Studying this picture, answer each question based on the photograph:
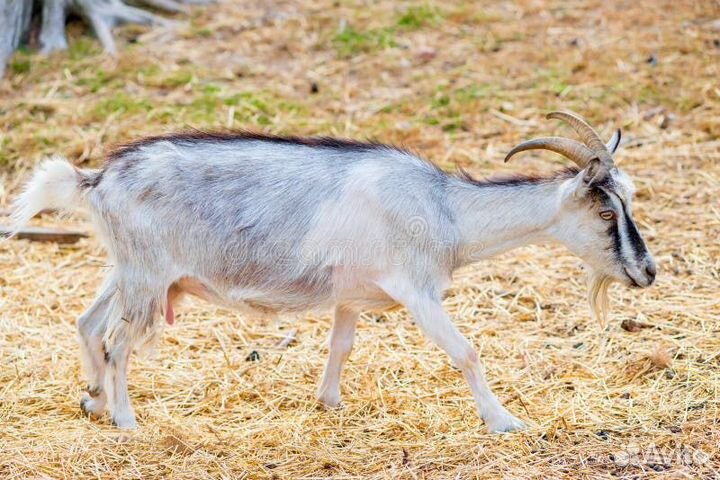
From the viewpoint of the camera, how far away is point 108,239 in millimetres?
4730

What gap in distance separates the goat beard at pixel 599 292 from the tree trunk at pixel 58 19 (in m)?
5.78

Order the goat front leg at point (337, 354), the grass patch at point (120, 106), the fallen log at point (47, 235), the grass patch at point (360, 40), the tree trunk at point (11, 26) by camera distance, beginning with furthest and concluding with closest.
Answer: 1. the grass patch at point (360, 40)
2. the tree trunk at point (11, 26)
3. the grass patch at point (120, 106)
4. the fallen log at point (47, 235)
5. the goat front leg at point (337, 354)

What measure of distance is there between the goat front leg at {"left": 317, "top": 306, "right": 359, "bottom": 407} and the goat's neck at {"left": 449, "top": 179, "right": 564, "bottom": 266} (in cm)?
62

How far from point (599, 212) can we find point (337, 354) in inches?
52.9

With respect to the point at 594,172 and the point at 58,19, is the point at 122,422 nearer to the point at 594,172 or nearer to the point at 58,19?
the point at 594,172

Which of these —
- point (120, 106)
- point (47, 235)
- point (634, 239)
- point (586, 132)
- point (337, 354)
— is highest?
point (586, 132)

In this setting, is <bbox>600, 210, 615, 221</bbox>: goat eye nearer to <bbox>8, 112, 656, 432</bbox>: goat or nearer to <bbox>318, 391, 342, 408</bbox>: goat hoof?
<bbox>8, 112, 656, 432</bbox>: goat

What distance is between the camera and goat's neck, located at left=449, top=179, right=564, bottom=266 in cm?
477

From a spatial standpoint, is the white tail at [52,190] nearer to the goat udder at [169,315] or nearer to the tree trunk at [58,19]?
the goat udder at [169,315]

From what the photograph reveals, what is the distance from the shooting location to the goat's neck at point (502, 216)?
188 inches

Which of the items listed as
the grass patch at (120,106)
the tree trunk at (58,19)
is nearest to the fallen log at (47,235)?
the grass patch at (120,106)

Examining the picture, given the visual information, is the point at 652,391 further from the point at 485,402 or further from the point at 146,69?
the point at 146,69

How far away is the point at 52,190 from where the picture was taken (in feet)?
15.8

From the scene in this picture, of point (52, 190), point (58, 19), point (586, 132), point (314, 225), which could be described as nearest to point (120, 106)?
point (58, 19)
